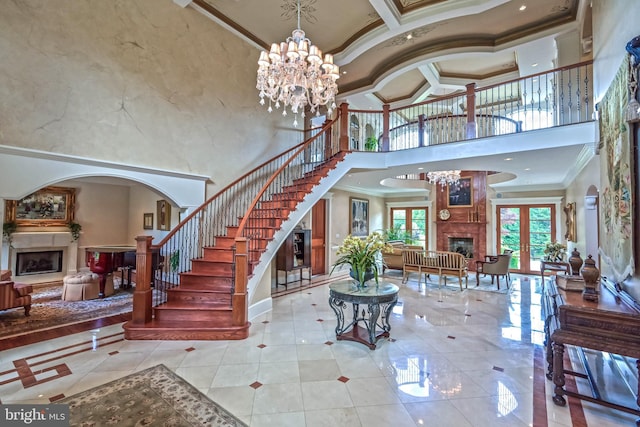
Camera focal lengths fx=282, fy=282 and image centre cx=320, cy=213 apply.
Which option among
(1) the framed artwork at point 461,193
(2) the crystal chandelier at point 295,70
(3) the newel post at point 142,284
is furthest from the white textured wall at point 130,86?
(1) the framed artwork at point 461,193

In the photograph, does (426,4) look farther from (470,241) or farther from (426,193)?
(470,241)

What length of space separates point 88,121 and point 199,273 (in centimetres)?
274

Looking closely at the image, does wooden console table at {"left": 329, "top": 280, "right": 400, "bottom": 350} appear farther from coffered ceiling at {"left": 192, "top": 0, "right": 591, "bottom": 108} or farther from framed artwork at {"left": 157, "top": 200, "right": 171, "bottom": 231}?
framed artwork at {"left": 157, "top": 200, "right": 171, "bottom": 231}

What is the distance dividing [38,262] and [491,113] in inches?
472

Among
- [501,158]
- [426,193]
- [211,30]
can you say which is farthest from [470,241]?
[211,30]

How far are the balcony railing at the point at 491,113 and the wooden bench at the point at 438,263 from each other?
107 inches

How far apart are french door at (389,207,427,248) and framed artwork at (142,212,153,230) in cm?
792

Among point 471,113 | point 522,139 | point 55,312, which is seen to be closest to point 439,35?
point 471,113

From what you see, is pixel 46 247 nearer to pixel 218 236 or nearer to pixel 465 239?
pixel 218 236

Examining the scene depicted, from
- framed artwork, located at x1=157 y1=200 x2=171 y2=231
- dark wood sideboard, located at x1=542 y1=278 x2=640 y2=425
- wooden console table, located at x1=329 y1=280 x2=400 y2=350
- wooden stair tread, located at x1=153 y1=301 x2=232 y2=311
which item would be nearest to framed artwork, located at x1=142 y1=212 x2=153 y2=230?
framed artwork, located at x1=157 y1=200 x2=171 y2=231

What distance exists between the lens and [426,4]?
5.14m

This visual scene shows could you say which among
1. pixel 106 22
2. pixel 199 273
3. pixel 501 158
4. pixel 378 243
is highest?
pixel 106 22

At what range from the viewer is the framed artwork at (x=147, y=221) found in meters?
8.38

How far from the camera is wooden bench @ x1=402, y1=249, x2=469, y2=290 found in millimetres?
6699
